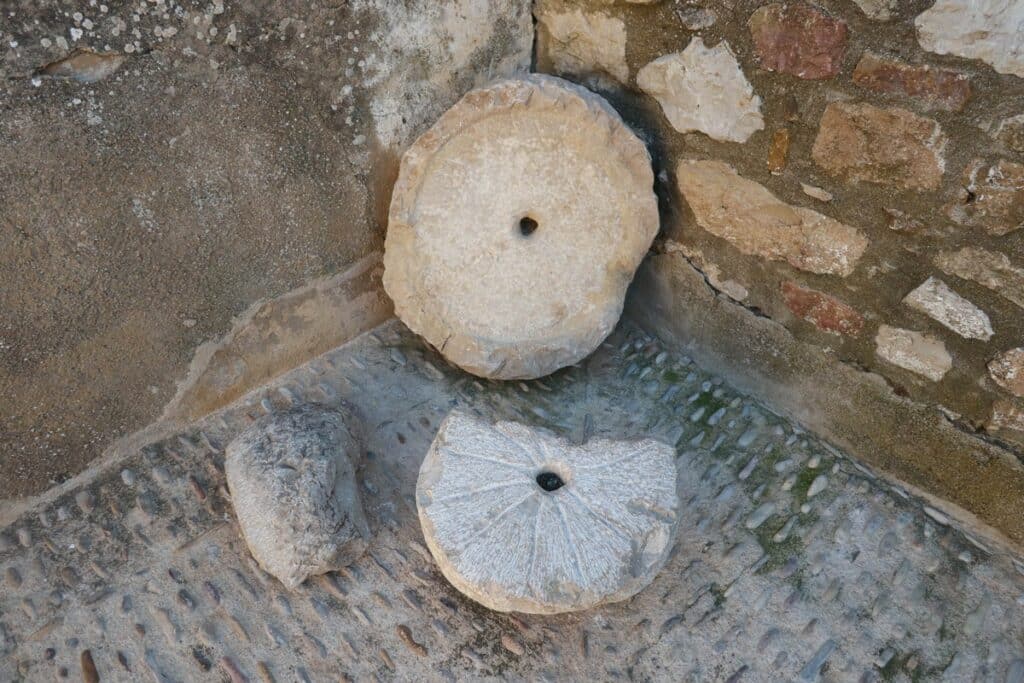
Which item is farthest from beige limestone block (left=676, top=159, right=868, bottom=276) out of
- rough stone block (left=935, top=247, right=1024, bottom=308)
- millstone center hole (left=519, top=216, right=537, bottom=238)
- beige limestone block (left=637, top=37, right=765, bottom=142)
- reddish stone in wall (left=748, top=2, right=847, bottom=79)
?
millstone center hole (left=519, top=216, right=537, bottom=238)

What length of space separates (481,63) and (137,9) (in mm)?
1017

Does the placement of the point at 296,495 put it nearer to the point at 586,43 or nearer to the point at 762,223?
the point at 762,223

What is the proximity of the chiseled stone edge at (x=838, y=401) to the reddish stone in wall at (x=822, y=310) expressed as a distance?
0.08m

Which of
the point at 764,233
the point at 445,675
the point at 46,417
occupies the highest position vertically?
the point at 764,233

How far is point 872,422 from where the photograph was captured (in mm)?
2254

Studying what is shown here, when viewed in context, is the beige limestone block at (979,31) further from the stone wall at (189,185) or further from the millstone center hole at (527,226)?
the stone wall at (189,185)

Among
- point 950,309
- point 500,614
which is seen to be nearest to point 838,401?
point 950,309

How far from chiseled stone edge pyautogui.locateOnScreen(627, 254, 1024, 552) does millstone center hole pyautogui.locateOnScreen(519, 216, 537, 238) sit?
46 centimetres

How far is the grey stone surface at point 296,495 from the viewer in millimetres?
1980

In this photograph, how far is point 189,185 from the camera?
211 centimetres

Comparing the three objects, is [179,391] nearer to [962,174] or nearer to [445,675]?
[445,675]

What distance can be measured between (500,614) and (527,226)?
3.78 ft

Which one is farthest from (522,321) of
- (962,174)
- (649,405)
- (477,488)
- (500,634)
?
(962,174)

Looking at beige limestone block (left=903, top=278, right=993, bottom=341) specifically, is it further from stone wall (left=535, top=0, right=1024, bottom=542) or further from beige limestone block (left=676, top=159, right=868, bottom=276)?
beige limestone block (left=676, top=159, right=868, bottom=276)
